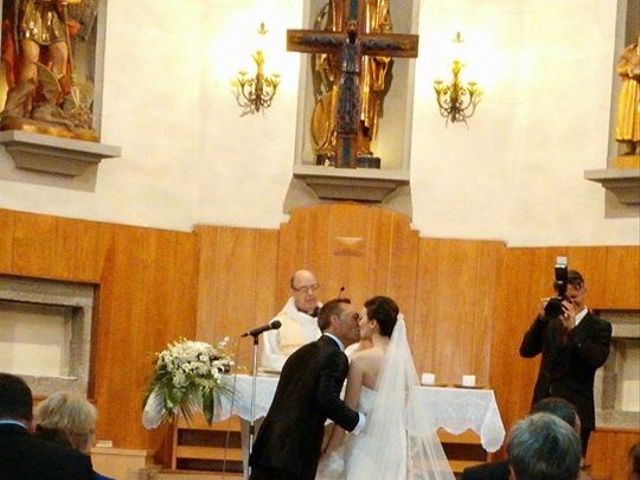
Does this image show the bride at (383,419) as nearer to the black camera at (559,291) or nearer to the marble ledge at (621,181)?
the black camera at (559,291)

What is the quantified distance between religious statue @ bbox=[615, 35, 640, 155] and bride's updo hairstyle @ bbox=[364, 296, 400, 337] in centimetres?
377

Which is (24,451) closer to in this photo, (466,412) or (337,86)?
(466,412)

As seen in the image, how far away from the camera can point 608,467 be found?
11.5m

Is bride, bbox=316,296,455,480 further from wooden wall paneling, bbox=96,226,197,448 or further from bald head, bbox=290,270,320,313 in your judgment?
wooden wall paneling, bbox=96,226,197,448

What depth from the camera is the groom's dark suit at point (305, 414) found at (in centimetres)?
804

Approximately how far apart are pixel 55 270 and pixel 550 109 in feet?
13.6

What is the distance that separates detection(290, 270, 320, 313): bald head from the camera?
10492 mm

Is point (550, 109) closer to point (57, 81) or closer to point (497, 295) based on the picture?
point (497, 295)

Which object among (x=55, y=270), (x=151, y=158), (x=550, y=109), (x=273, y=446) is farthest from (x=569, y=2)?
(x=273, y=446)

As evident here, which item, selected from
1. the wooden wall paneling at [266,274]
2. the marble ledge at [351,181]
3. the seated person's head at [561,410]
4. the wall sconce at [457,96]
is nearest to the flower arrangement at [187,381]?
the wooden wall paneling at [266,274]

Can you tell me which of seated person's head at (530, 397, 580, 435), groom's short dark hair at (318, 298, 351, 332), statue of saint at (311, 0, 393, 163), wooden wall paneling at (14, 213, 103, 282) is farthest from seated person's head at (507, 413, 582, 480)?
statue of saint at (311, 0, 393, 163)

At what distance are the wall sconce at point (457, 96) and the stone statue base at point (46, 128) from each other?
9.33ft

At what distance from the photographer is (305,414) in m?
8.10

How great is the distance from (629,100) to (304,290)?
3.05 meters
